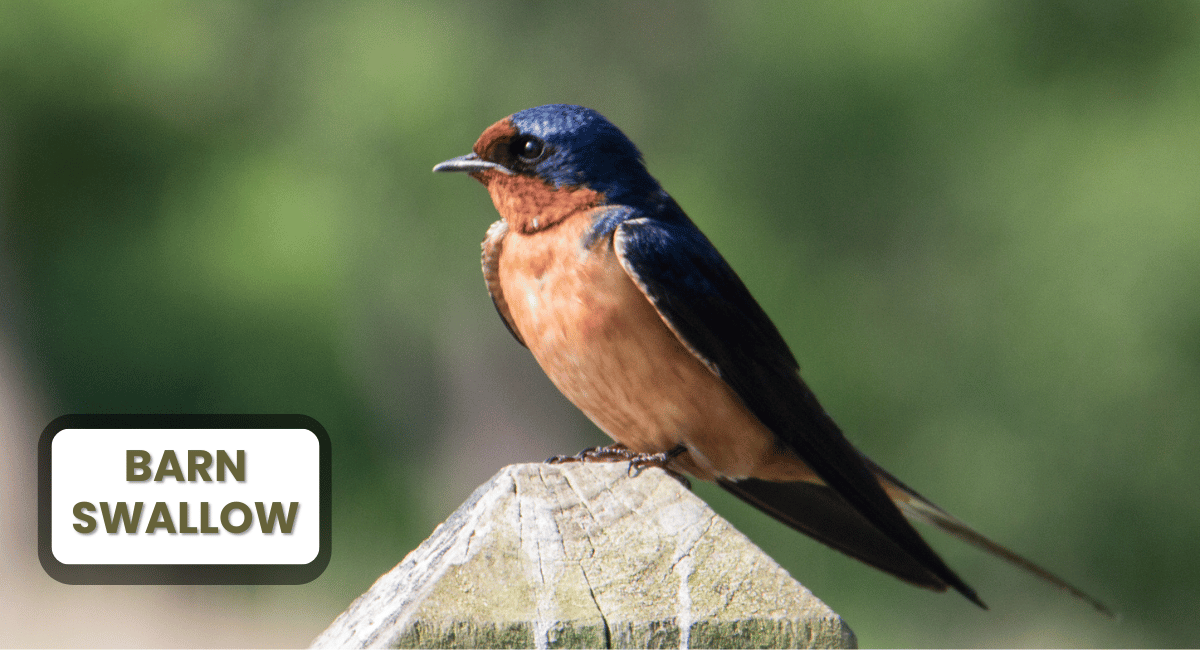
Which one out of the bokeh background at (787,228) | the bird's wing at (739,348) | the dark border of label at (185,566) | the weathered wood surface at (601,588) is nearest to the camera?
the weathered wood surface at (601,588)

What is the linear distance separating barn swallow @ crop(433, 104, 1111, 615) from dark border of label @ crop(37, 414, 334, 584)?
7.95m

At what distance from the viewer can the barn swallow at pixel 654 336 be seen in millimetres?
2982

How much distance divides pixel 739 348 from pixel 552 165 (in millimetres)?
712

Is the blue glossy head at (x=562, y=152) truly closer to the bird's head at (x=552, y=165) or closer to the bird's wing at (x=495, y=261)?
the bird's head at (x=552, y=165)

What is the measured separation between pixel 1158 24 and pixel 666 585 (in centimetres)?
1155

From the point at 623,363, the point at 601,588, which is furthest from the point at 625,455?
the point at 601,588

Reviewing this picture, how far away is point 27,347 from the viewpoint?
529 inches

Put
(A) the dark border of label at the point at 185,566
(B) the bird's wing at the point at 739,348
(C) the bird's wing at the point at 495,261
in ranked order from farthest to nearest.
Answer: (A) the dark border of label at the point at 185,566, (C) the bird's wing at the point at 495,261, (B) the bird's wing at the point at 739,348

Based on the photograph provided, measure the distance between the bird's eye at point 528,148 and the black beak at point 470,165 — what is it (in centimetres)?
6

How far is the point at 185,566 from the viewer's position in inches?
531

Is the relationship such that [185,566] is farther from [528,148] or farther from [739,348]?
[739,348]

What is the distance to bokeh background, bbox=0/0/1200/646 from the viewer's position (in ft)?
35.2

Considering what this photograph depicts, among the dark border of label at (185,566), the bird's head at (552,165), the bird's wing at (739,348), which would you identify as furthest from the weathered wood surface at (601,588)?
the dark border of label at (185,566)

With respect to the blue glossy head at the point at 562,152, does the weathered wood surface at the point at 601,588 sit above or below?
below
